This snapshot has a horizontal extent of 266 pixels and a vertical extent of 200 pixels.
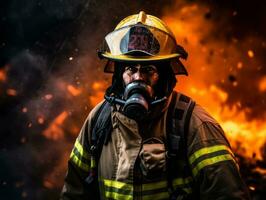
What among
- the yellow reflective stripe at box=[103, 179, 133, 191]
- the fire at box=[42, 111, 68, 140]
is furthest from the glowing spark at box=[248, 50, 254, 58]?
the yellow reflective stripe at box=[103, 179, 133, 191]

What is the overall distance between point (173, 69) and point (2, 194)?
15.6 ft

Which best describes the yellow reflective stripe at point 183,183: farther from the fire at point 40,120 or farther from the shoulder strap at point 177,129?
the fire at point 40,120

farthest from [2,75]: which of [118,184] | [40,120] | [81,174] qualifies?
[118,184]

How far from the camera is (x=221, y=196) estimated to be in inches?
108

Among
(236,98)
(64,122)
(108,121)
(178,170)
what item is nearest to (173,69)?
(108,121)

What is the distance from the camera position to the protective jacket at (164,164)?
9.20 feet

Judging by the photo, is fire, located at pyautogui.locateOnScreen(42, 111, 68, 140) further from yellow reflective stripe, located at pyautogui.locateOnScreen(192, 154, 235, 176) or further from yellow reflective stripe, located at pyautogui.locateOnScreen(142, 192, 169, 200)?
yellow reflective stripe, located at pyautogui.locateOnScreen(192, 154, 235, 176)

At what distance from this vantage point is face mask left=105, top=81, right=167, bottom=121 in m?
2.92

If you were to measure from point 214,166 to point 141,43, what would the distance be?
3.55 feet

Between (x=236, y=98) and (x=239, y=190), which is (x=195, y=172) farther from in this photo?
(x=236, y=98)

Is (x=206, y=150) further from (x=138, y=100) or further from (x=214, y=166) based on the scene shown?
(x=138, y=100)

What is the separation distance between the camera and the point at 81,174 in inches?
137

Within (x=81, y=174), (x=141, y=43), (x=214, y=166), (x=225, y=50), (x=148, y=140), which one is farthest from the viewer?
(x=225, y=50)

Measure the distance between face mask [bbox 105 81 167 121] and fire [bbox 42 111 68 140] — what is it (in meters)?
4.34
